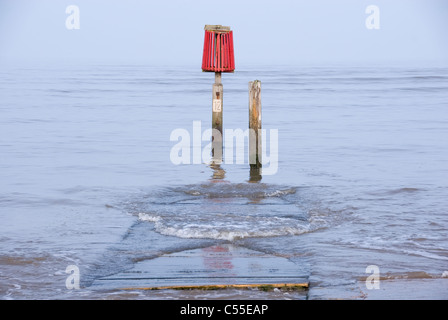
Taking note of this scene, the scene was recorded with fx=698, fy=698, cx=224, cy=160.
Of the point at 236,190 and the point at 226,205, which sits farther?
the point at 236,190

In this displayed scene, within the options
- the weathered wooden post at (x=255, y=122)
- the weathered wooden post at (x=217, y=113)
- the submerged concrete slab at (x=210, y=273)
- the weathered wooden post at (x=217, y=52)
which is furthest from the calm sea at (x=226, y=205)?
the weathered wooden post at (x=217, y=52)

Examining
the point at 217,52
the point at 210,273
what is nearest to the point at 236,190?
the point at 217,52

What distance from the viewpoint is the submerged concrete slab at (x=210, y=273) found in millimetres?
6594

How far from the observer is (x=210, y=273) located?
22.9 ft

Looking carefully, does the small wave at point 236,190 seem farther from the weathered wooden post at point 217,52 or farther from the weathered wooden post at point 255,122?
the weathered wooden post at point 217,52

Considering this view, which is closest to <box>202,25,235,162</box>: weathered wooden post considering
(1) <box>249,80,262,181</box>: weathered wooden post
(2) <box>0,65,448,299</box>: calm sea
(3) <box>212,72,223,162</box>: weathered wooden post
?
(3) <box>212,72,223,162</box>: weathered wooden post

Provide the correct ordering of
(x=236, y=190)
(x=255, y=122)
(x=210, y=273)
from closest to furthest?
(x=210, y=273) < (x=236, y=190) < (x=255, y=122)

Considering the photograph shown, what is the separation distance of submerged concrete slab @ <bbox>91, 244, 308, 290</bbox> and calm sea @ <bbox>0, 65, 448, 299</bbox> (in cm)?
16

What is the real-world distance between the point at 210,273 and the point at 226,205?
3775 mm

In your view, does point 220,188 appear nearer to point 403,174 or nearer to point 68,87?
point 403,174

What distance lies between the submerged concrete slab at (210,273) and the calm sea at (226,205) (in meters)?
0.16

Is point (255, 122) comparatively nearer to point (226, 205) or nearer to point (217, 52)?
point (217, 52)

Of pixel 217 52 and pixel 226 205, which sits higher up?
pixel 217 52

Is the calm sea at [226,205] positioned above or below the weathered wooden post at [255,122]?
below
